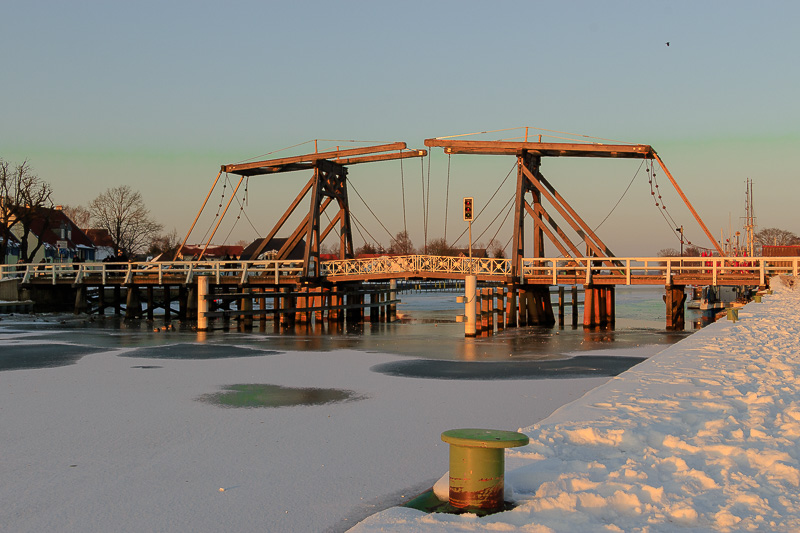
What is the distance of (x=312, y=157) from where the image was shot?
36562 millimetres

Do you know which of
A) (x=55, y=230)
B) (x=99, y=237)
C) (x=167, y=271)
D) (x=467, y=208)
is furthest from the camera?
(x=99, y=237)

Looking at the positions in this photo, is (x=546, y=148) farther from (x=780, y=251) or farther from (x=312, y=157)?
(x=780, y=251)

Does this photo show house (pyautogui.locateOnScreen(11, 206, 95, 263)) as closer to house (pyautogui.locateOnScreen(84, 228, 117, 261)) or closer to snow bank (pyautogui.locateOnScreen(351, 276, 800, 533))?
house (pyautogui.locateOnScreen(84, 228, 117, 261))

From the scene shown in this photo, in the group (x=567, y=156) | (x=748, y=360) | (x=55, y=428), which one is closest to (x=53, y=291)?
(x=567, y=156)

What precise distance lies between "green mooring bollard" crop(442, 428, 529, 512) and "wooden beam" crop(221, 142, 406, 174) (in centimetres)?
3012

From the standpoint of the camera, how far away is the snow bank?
4680 mm

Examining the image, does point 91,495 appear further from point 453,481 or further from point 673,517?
point 673,517

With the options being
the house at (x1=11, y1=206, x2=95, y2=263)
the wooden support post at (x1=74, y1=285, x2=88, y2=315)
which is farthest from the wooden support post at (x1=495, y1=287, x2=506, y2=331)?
the house at (x1=11, y1=206, x2=95, y2=263)

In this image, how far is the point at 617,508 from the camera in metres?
4.88

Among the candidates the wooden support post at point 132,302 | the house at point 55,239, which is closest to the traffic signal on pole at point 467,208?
the wooden support post at point 132,302

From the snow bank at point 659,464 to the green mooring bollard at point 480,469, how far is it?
0.61ft

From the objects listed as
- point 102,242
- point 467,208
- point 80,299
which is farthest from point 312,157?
point 102,242

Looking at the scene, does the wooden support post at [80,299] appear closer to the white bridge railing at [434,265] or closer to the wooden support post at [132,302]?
the wooden support post at [132,302]

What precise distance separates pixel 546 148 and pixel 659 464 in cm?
2883
